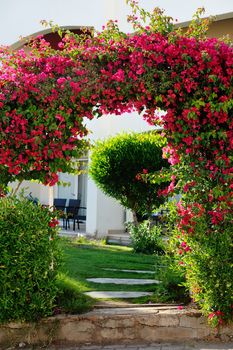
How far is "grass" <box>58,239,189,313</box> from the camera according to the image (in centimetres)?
601

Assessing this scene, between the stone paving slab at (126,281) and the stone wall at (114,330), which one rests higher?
the stone paving slab at (126,281)

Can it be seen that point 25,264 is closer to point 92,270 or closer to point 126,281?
point 126,281

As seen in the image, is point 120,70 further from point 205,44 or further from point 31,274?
point 31,274

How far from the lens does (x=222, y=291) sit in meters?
5.51

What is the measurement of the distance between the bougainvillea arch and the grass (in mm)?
649

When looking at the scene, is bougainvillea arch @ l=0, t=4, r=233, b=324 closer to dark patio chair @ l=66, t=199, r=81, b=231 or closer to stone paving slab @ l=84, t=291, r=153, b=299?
stone paving slab @ l=84, t=291, r=153, b=299

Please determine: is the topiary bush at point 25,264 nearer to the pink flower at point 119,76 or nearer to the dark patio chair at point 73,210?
the pink flower at point 119,76

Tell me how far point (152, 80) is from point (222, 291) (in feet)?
6.83

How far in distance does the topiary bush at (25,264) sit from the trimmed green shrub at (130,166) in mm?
6826

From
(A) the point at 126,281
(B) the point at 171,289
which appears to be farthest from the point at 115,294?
(A) the point at 126,281

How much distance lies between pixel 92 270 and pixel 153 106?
3551mm

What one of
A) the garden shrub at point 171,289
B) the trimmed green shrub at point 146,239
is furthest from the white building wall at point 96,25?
the garden shrub at point 171,289

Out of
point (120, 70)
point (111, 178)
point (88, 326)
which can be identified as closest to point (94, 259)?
point (111, 178)

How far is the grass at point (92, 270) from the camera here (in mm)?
6008
